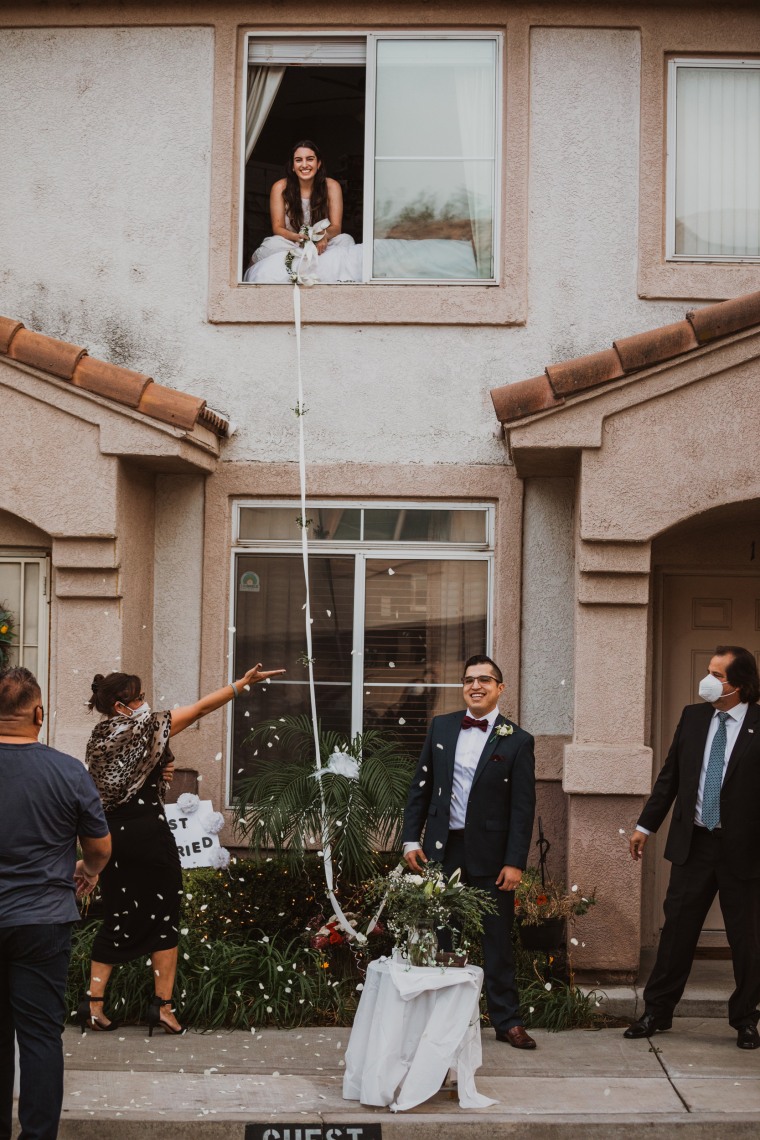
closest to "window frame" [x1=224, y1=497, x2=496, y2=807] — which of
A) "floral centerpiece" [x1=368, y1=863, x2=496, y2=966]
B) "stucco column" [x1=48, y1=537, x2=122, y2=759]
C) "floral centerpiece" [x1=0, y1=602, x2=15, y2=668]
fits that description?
"stucco column" [x1=48, y1=537, x2=122, y2=759]

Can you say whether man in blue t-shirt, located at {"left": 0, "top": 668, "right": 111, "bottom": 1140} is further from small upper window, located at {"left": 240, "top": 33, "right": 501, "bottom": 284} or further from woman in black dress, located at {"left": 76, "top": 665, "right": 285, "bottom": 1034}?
small upper window, located at {"left": 240, "top": 33, "right": 501, "bottom": 284}

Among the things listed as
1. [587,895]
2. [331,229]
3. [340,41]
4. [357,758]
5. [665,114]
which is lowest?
[587,895]

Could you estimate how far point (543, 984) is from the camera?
7.39 m

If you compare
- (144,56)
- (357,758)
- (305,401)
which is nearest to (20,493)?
(305,401)

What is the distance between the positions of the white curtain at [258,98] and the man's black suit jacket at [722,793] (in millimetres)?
4644

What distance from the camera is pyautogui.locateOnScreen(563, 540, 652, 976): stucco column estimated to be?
24.6 ft

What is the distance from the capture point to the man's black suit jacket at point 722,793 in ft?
22.0

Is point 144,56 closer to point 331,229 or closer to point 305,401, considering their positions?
point 331,229

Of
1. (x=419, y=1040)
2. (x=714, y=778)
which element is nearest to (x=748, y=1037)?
(x=714, y=778)

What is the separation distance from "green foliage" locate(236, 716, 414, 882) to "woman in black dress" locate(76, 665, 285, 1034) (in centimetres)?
81

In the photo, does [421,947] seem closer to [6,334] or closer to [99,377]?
[99,377]

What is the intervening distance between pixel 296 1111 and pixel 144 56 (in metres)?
6.43

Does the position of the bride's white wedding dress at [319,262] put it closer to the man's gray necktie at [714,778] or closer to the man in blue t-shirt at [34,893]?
the man's gray necktie at [714,778]

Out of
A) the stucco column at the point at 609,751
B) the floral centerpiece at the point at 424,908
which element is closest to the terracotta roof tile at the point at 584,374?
the stucco column at the point at 609,751
